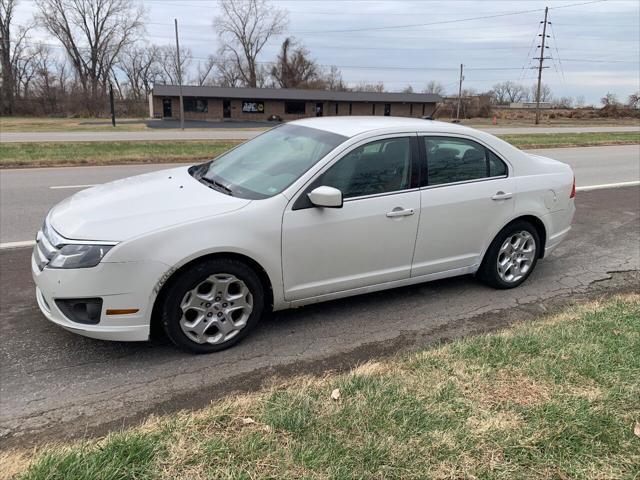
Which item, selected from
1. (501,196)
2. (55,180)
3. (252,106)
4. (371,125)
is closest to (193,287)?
(371,125)

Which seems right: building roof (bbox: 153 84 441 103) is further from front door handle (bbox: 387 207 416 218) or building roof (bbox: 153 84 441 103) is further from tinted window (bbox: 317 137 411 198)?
front door handle (bbox: 387 207 416 218)

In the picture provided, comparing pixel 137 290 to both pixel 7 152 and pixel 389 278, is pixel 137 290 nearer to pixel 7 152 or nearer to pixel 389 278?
pixel 389 278

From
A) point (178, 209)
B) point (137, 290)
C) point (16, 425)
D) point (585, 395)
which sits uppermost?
point (178, 209)

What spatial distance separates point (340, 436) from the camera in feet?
8.23

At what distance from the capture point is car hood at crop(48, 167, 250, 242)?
3299 mm

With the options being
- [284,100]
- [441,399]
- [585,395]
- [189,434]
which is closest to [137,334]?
[189,434]

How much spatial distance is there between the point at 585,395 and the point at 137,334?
8.93 ft

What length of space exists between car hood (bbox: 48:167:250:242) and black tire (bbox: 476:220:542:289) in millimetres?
A: 2450

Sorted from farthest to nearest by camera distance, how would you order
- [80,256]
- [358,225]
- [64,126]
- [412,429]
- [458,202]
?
1. [64,126]
2. [458,202]
3. [358,225]
4. [80,256]
5. [412,429]

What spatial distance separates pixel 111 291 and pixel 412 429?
1.97m

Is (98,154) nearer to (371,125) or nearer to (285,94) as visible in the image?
(371,125)

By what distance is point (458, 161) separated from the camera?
454cm

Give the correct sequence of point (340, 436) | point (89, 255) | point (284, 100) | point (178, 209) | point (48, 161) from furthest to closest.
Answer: point (284, 100) < point (48, 161) < point (178, 209) < point (89, 255) < point (340, 436)

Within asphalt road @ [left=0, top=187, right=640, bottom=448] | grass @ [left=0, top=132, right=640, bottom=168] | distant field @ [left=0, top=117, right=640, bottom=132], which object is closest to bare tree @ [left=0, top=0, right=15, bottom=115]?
distant field @ [left=0, top=117, right=640, bottom=132]
